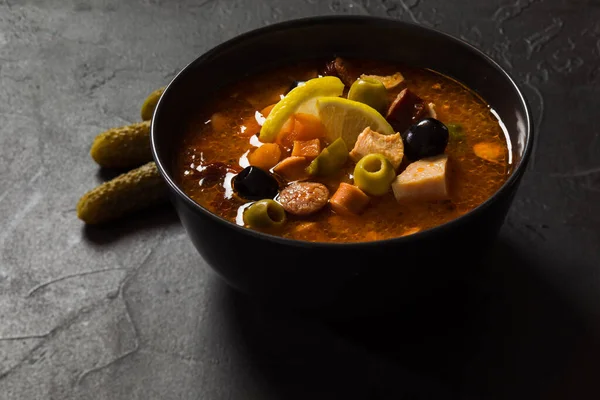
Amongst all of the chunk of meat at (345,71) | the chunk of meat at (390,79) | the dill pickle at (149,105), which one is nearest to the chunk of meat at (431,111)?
the chunk of meat at (390,79)

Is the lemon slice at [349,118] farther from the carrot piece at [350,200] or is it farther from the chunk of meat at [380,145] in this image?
the carrot piece at [350,200]

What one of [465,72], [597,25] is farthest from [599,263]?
[597,25]

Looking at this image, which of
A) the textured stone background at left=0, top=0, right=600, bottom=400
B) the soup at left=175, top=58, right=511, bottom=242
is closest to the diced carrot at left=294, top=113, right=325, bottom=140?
the soup at left=175, top=58, right=511, bottom=242

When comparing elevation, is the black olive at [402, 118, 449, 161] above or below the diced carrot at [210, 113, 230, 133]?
above

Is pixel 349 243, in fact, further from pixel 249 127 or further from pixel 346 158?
pixel 249 127

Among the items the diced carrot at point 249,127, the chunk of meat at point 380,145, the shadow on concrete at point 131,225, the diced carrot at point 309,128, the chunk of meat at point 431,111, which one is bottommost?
the shadow on concrete at point 131,225

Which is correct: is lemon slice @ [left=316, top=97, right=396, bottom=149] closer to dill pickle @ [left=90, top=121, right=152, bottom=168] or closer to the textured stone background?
the textured stone background

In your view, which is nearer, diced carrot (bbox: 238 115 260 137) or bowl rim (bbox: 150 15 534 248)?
bowl rim (bbox: 150 15 534 248)
